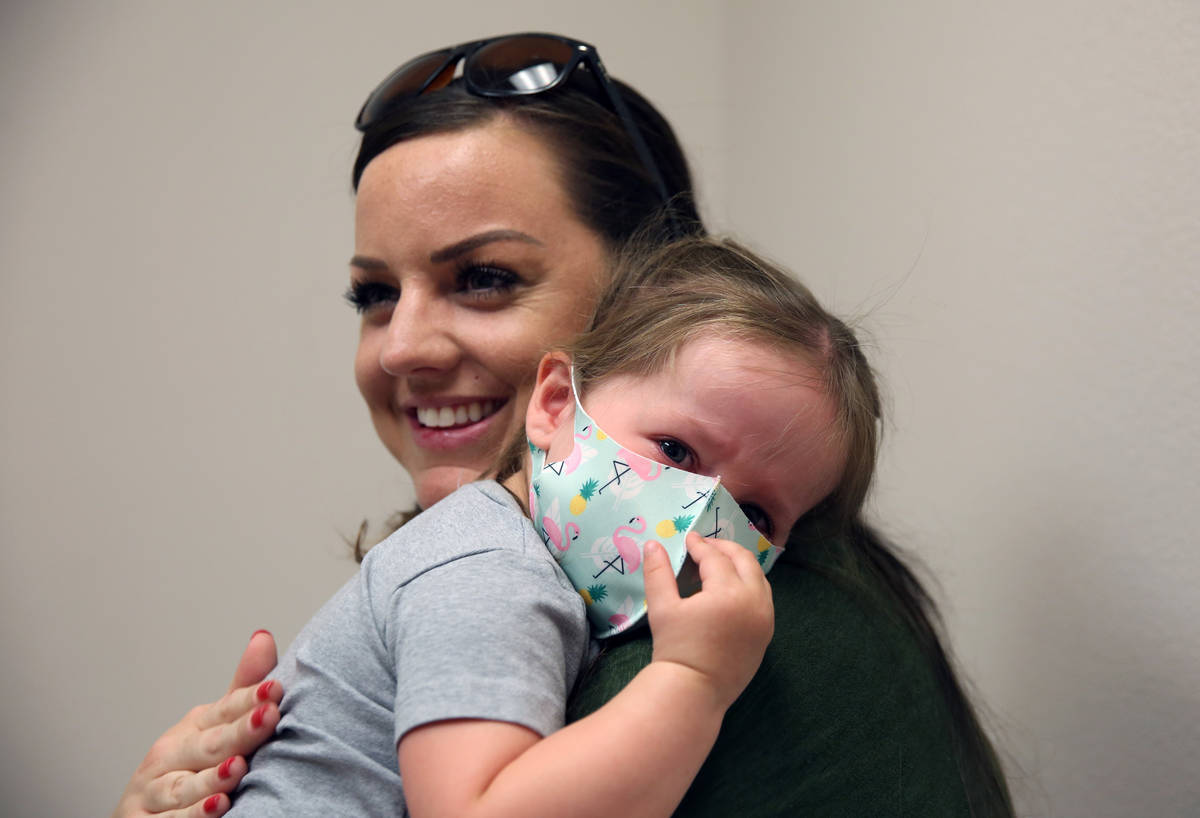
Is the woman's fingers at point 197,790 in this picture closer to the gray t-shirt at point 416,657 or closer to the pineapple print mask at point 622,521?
the gray t-shirt at point 416,657

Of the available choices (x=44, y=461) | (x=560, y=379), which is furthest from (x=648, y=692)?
(x=44, y=461)

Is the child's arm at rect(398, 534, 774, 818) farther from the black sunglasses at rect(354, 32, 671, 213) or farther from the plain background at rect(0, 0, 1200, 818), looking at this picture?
the black sunglasses at rect(354, 32, 671, 213)

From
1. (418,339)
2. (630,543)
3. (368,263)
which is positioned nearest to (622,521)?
(630,543)

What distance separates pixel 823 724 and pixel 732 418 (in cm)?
30

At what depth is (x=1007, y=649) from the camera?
4.65ft

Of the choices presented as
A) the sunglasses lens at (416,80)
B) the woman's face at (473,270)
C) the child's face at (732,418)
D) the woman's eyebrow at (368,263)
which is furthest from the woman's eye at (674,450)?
the sunglasses lens at (416,80)

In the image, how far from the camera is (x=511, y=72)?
57.6 inches

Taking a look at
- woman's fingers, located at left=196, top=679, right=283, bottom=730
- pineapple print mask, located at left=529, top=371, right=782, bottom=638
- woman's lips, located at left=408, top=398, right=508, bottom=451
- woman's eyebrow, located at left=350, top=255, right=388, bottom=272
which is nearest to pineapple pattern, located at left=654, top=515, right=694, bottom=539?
pineapple print mask, located at left=529, top=371, right=782, bottom=638

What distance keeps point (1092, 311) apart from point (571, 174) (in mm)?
762

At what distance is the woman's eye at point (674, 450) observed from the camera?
0.94m

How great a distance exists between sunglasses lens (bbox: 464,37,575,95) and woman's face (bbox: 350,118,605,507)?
8 cm

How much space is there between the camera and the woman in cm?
85

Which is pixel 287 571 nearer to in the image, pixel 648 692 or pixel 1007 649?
pixel 1007 649

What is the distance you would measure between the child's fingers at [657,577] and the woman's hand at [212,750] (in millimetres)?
405
